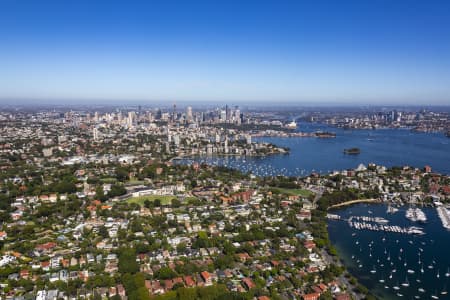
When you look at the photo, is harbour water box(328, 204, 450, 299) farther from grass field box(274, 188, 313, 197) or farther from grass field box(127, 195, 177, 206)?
grass field box(127, 195, 177, 206)

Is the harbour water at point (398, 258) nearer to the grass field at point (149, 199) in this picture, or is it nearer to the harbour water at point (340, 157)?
the grass field at point (149, 199)

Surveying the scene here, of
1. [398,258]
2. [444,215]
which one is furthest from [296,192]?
[398,258]

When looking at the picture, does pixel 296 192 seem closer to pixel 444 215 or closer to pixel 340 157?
pixel 444 215

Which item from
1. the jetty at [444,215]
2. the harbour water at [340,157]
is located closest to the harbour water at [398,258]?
the jetty at [444,215]

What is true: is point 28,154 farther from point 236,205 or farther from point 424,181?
point 424,181

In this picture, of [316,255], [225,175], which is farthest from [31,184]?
[316,255]

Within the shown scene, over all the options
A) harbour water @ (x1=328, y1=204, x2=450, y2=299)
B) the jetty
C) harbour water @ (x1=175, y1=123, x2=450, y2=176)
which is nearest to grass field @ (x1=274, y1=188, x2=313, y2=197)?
harbour water @ (x1=328, y1=204, x2=450, y2=299)

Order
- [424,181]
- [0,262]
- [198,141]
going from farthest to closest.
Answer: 1. [198,141]
2. [424,181]
3. [0,262]
